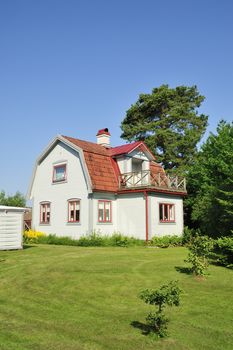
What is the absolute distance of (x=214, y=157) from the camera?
29641mm

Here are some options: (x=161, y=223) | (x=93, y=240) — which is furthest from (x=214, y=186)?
(x=93, y=240)

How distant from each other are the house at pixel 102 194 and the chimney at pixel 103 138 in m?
1.33

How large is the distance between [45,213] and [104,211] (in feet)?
19.7

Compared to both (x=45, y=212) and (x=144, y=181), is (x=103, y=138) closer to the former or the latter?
(x=144, y=181)

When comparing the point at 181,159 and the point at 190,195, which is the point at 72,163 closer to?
the point at 190,195

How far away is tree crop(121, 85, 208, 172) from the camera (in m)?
44.9

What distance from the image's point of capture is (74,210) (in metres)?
27.2

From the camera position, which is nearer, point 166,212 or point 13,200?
point 166,212

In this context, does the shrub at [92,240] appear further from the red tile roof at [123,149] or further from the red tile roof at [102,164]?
the red tile roof at [123,149]

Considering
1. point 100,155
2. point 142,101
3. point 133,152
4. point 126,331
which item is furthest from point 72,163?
point 142,101

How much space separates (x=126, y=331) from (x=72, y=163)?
830 inches

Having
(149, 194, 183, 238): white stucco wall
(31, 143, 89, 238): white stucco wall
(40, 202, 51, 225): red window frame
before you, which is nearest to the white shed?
(31, 143, 89, 238): white stucco wall

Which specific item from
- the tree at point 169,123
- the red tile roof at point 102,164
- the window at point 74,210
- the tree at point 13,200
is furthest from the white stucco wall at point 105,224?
the tree at point 13,200

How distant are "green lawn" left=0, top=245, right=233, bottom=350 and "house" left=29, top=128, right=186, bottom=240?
10.3m
